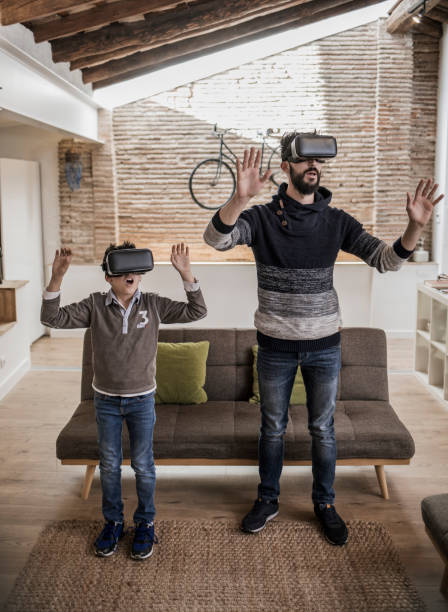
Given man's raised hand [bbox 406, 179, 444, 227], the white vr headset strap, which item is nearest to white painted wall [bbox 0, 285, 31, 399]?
the white vr headset strap

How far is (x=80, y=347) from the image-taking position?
6816 mm

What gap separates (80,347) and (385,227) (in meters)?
3.72

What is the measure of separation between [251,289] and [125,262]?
467 cm

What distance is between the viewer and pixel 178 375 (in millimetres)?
3598

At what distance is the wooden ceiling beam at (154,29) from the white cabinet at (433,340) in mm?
2804

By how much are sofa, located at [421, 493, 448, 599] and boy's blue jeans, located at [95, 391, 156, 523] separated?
3.89 ft

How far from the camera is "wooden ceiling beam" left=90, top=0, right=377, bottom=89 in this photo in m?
5.68

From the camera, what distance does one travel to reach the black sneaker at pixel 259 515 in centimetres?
291

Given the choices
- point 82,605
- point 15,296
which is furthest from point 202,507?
point 15,296

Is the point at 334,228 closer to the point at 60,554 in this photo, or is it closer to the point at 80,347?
the point at 60,554

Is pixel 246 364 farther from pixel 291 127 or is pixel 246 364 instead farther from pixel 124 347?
pixel 291 127

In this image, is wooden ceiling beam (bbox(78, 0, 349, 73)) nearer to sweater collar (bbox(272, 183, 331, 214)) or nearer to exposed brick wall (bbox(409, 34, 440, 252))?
exposed brick wall (bbox(409, 34, 440, 252))

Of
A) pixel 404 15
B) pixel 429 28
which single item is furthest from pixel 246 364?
pixel 429 28

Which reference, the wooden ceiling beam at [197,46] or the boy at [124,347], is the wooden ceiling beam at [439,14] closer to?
the wooden ceiling beam at [197,46]
